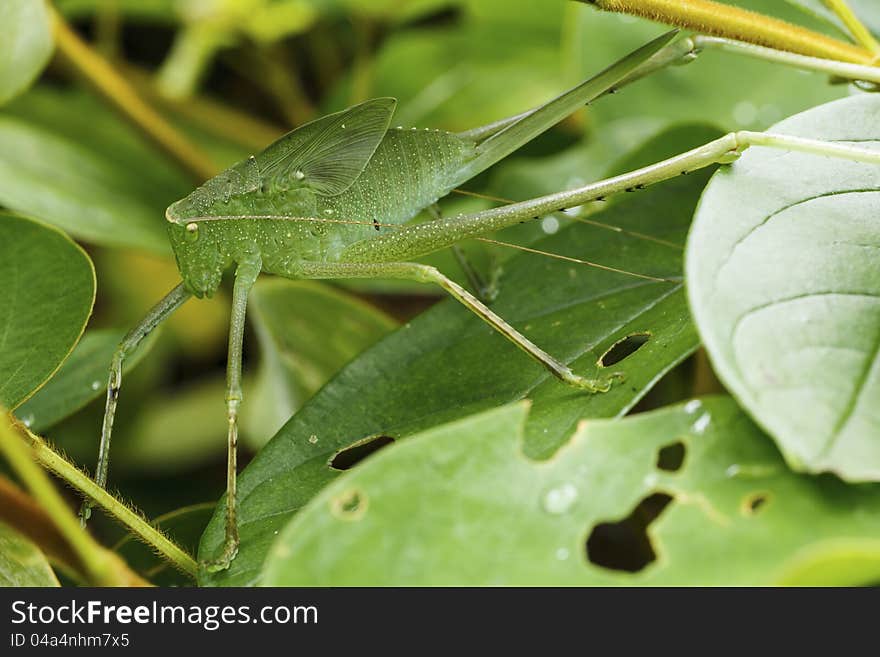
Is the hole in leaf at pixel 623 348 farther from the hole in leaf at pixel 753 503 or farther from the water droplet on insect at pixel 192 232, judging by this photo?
the water droplet on insect at pixel 192 232

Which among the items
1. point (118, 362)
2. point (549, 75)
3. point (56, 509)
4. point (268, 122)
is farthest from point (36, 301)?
point (549, 75)

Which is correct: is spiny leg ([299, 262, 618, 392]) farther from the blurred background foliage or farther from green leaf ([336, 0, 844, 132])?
green leaf ([336, 0, 844, 132])

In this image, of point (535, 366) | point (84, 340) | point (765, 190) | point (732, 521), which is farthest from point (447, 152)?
point (732, 521)

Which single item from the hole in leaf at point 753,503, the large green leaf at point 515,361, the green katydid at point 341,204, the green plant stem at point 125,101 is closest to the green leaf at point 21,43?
the green plant stem at point 125,101

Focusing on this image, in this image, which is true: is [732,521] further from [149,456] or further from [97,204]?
[149,456]

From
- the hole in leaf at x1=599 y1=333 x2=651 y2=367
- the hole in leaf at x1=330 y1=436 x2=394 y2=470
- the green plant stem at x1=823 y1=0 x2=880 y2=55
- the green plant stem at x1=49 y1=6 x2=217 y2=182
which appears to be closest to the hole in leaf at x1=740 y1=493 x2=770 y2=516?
the hole in leaf at x1=599 y1=333 x2=651 y2=367
